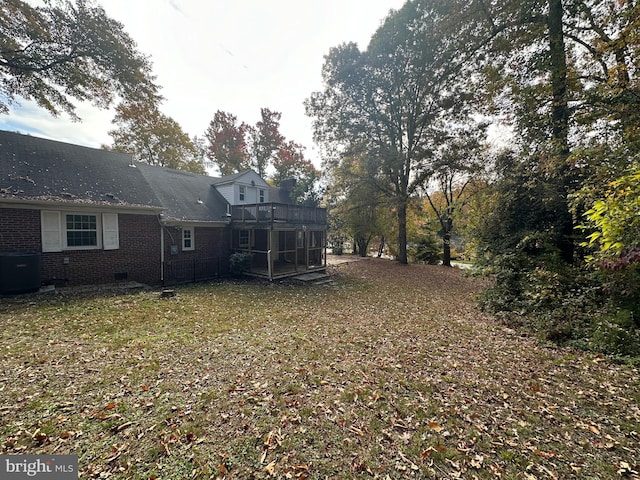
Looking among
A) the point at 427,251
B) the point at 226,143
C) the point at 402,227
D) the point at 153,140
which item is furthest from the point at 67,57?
the point at 427,251

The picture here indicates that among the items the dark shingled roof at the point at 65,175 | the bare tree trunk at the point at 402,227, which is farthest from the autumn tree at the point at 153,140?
the bare tree trunk at the point at 402,227

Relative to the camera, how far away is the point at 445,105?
15.5 m

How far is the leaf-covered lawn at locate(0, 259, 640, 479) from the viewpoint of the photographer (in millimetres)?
2564

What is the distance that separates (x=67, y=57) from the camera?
35.2 feet

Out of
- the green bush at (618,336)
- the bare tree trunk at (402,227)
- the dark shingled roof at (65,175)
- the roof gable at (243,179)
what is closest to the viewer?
the green bush at (618,336)

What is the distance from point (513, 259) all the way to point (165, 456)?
957 cm

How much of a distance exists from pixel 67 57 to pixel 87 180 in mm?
5350

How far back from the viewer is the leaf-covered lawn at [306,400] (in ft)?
8.41

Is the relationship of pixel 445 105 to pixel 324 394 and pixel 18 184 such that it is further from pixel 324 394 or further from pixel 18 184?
pixel 18 184

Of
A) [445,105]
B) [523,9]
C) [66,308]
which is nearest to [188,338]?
[66,308]

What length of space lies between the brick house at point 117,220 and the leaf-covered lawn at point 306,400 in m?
3.23

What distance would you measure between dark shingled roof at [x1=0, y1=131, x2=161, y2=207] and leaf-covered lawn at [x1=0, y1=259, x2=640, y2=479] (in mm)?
4717

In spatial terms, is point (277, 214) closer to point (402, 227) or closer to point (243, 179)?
point (243, 179)

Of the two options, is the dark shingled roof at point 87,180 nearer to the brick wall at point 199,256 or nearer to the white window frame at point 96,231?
the white window frame at point 96,231
